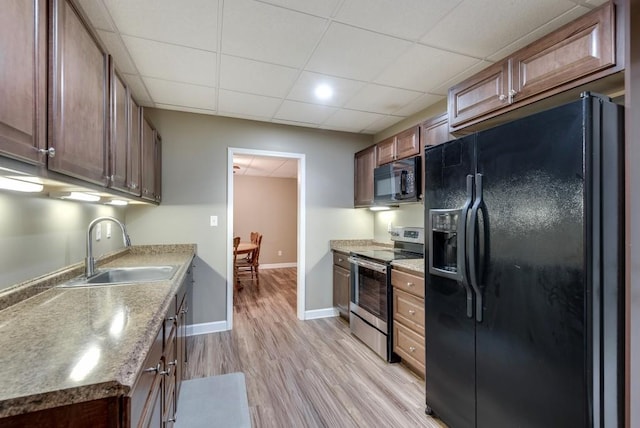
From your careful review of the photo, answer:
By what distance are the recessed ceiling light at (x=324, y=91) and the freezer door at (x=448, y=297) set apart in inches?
45.7

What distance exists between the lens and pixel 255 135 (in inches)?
137

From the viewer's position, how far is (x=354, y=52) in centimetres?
202

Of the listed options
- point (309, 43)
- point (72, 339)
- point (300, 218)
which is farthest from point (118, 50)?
point (300, 218)

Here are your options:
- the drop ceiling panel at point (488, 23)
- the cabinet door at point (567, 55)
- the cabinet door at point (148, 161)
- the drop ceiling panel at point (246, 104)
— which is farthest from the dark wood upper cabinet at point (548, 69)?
the cabinet door at point (148, 161)

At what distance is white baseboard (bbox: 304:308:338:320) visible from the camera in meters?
3.67

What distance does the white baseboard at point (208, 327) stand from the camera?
124 inches

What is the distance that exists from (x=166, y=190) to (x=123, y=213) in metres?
0.46

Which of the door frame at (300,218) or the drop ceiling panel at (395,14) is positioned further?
the door frame at (300,218)

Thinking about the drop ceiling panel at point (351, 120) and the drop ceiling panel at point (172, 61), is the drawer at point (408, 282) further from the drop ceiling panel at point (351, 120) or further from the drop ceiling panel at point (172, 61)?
the drop ceiling panel at point (172, 61)

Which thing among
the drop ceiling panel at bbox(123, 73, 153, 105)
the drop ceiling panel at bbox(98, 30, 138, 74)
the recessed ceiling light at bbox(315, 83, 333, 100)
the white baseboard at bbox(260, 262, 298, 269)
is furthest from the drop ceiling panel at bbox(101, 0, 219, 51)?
the white baseboard at bbox(260, 262, 298, 269)

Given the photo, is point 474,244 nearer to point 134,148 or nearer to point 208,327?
point 134,148

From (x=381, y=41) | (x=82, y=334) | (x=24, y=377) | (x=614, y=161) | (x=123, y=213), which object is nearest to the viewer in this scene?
(x=24, y=377)

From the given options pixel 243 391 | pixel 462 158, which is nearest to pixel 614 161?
pixel 462 158

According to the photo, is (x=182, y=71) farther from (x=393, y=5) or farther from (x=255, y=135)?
(x=393, y=5)
